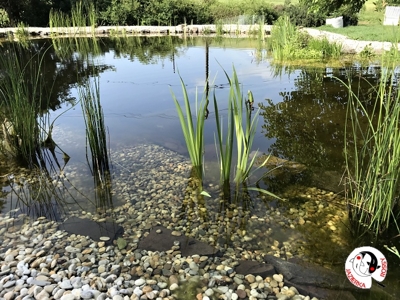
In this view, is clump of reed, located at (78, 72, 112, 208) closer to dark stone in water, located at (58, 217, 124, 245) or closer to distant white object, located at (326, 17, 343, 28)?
dark stone in water, located at (58, 217, 124, 245)

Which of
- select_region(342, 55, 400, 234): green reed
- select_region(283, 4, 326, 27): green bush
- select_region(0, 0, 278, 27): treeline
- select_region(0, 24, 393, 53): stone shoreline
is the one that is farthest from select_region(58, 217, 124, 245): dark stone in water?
select_region(0, 0, 278, 27): treeline

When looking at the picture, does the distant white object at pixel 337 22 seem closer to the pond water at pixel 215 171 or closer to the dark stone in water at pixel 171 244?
the pond water at pixel 215 171

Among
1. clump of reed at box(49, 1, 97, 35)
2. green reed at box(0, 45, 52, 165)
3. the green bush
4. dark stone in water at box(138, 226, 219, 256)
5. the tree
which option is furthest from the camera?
the green bush

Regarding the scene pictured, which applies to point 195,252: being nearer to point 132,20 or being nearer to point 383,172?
point 383,172

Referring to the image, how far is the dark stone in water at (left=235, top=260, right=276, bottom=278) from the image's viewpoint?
1927 mm

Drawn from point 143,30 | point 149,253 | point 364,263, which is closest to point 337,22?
point 143,30

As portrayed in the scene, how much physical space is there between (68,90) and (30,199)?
3353mm

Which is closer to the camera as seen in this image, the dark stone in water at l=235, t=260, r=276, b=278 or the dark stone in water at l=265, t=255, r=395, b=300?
the dark stone in water at l=265, t=255, r=395, b=300

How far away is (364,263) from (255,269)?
62 cm

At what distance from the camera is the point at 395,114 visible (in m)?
1.80

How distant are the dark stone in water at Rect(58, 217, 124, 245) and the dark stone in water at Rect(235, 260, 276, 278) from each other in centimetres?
84

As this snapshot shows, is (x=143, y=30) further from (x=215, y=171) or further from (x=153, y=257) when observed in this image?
(x=153, y=257)

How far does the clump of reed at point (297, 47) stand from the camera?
25.4ft

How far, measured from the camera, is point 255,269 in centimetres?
195
